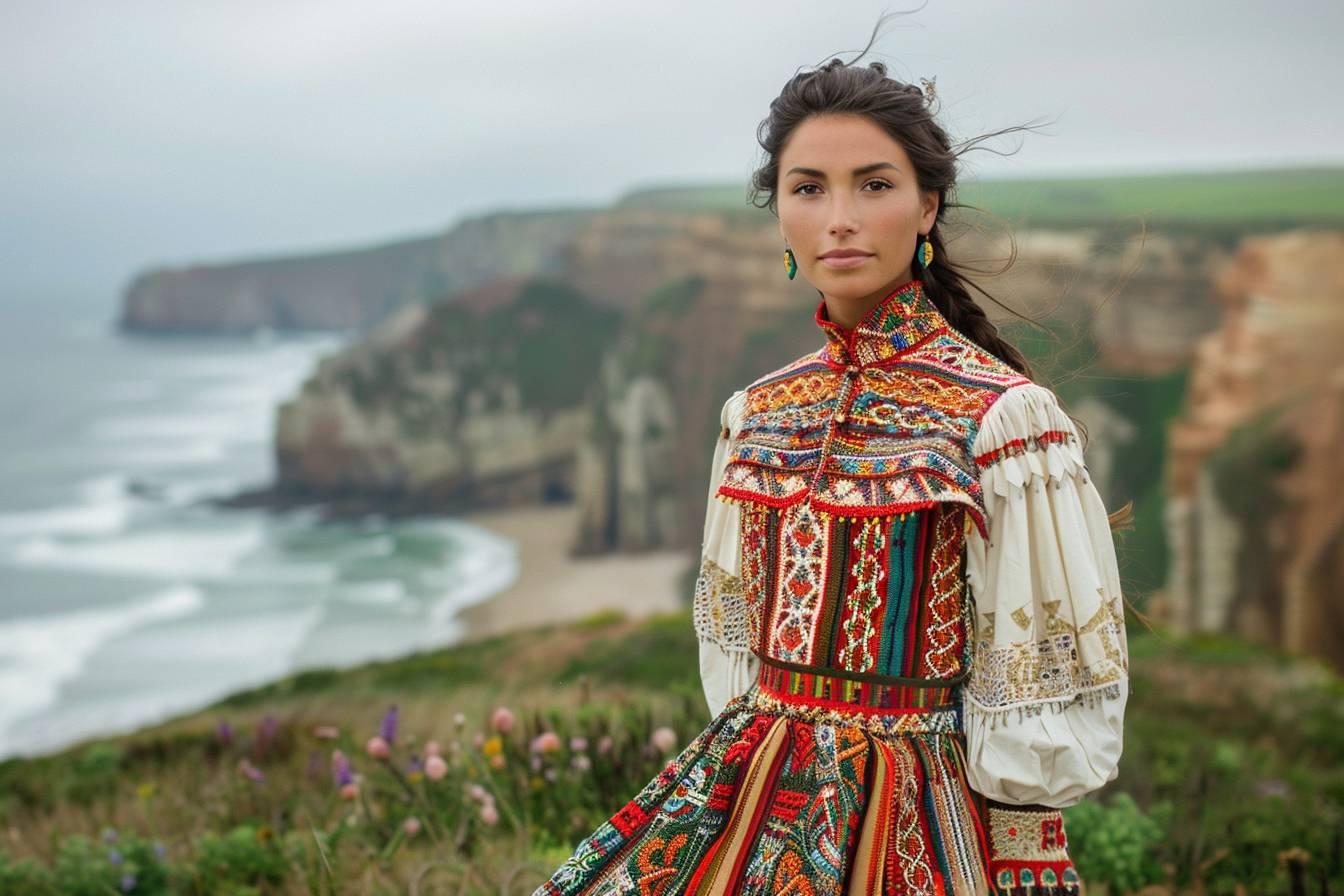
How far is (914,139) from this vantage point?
8.41ft

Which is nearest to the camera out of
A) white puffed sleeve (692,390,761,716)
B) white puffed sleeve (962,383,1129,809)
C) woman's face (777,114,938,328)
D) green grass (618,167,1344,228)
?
white puffed sleeve (962,383,1129,809)

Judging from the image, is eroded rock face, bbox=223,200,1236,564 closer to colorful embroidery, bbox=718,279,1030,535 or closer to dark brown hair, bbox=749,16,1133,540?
dark brown hair, bbox=749,16,1133,540

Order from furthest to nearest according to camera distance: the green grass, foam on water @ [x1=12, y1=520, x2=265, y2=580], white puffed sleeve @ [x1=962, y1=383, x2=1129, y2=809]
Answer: the green grass, foam on water @ [x1=12, y1=520, x2=265, y2=580], white puffed sleeve @ [x1=962, y1=383, x2=1129, y2=809]

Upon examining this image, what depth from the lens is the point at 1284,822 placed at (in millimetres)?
5430

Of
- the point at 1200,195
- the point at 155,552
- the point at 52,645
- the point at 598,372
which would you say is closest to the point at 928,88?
the point at 52,645

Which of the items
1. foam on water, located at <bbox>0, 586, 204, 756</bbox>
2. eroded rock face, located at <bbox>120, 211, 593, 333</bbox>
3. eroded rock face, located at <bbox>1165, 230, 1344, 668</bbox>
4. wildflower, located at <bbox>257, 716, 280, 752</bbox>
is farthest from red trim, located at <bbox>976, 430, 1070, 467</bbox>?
eroded rock face, located at <bbox>120, 211, 593, 333</bbox>

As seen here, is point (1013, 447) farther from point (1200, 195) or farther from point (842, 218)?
point (1200, 195)

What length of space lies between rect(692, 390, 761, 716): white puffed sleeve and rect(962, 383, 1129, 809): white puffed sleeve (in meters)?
0.60

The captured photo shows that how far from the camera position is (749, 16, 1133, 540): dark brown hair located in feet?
8.38

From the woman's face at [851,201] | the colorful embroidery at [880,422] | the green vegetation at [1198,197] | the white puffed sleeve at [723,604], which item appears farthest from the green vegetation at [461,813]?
the green vegetation at [1198,197]

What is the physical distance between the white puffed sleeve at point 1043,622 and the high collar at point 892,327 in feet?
0.82

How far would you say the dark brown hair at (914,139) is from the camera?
2553 mm

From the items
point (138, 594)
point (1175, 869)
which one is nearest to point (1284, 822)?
point (1175, 869)

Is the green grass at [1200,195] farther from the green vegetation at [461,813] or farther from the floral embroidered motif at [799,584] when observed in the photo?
the floral embroidered motif at [799,584]
